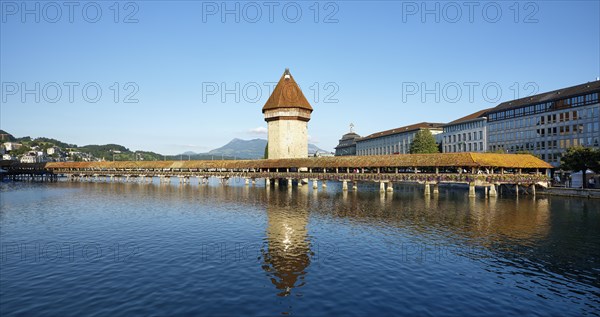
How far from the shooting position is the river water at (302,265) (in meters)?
12.7

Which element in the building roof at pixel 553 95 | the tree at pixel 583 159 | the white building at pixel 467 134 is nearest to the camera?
the tree at pixel 583 159

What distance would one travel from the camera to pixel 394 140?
114750mm

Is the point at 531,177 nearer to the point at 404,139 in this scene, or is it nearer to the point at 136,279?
the point at 136,279

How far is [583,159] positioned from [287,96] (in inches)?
2058

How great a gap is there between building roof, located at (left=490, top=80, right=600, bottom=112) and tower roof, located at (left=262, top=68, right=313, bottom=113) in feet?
133

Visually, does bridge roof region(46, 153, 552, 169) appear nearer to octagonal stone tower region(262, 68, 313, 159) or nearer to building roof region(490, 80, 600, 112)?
octagonal stone tower region(262, 68, 313, 159)

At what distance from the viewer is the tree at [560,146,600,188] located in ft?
147

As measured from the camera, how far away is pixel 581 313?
1198cm

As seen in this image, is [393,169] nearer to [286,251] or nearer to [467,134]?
[467,134]

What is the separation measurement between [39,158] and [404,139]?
173225 mm

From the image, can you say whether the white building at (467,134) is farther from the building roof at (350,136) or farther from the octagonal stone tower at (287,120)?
the building roof at (350,136)

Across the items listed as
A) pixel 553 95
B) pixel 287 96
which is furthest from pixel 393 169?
pixel 553 95

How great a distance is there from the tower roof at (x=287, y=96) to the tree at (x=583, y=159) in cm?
4780

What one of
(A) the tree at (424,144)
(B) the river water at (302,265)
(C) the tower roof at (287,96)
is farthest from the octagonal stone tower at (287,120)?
(B) the river water at (302,265)
